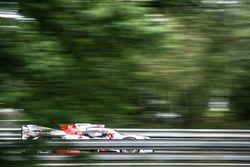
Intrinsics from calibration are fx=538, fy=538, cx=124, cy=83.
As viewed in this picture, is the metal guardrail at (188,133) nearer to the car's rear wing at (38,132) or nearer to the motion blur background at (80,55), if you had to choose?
the motion blur background at (80,55)

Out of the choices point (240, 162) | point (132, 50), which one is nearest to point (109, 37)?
point (132, 50)

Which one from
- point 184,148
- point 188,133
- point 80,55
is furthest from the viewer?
point 188,133

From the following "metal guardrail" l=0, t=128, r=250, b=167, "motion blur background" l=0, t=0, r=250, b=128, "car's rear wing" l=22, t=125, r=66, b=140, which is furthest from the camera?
"metal guardrail" l=0, t=128, r=250, b=167

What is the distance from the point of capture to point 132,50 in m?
4.14

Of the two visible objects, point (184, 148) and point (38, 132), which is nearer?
point (38, 132)

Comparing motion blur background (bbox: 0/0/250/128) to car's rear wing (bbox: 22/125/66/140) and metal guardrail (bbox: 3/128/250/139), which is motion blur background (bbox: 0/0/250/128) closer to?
car's rear wing (bbox: 22/125/66/140)

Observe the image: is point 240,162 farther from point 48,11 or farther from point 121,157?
point 48,11

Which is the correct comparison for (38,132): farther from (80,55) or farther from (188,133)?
(188,133)

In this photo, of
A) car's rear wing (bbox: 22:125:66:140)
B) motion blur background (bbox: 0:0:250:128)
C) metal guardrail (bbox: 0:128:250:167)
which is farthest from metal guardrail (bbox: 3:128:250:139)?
car's rear wing (bbox: 22:125:66:140)

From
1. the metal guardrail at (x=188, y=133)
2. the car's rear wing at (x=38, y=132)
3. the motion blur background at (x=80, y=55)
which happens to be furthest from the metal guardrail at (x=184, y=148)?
the car's rear wing at (x=38, y=132)

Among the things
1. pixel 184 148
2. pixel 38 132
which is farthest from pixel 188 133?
pixel 38 132

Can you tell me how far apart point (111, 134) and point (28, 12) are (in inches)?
75.0

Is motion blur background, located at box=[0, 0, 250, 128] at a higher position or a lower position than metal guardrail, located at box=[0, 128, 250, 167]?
higher

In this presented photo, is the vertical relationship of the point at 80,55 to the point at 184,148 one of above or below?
above
